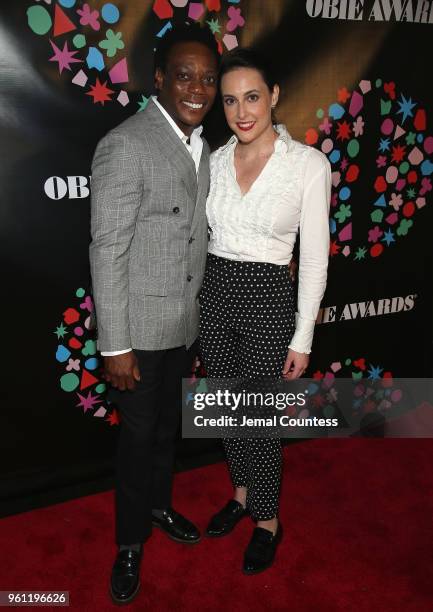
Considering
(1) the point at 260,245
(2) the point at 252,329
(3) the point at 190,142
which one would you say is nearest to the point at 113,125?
→ (3) the point at 190,142

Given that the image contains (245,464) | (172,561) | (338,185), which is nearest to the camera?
(172,561)

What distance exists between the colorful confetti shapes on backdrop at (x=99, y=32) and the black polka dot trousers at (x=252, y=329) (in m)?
0.82

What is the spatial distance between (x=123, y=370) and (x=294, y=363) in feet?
2.05

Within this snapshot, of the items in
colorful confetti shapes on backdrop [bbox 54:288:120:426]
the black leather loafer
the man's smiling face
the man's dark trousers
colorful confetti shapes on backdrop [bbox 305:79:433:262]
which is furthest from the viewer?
colorful confetti shapes on backdrop [bbox 305:79:433:262]

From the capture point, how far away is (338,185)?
2.83m

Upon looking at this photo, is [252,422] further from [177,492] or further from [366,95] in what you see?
[366,95]

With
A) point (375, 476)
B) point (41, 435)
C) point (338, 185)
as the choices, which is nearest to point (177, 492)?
point (41, 435)

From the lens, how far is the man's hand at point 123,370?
1.88 meters

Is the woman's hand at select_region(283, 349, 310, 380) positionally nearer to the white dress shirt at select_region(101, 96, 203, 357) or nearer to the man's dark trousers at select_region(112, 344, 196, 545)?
the man's dark trousers at select_region(112, 344, 196, 545)

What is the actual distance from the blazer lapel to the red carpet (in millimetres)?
1472

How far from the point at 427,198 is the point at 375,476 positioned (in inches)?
57.5

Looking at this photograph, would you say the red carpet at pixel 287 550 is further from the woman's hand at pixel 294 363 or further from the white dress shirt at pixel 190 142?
the white dress shirt at pixel 190 142

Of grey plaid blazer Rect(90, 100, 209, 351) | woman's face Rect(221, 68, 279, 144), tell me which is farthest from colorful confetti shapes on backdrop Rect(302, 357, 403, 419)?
woman's face Rect(221, 68, 279, 144)

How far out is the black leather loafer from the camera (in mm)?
2406
